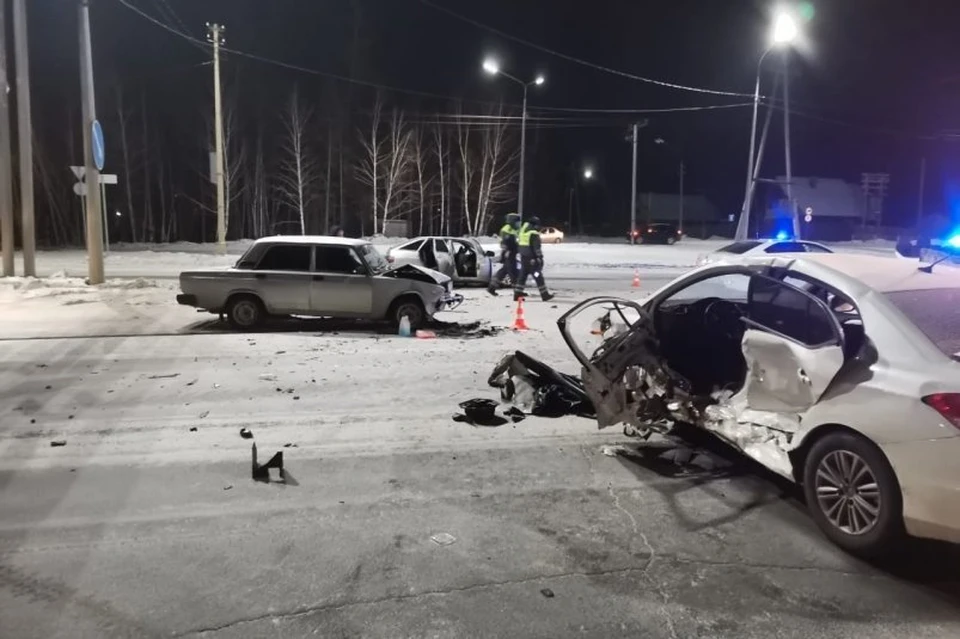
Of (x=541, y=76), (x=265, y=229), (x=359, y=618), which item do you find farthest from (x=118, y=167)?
(x=359, y=618)

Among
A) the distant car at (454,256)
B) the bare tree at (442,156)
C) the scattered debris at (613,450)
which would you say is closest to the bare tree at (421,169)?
the bare tree at (442,156)

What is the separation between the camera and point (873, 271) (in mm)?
4824

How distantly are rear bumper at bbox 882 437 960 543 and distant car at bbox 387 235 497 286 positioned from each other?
607 inches

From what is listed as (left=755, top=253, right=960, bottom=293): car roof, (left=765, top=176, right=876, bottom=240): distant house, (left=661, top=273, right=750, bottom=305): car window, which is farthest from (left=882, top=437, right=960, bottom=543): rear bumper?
(left=765, top=176, right=876, bottom=240): distant house

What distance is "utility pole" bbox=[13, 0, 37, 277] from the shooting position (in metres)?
18.8

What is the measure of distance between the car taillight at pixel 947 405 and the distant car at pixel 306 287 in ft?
29.7

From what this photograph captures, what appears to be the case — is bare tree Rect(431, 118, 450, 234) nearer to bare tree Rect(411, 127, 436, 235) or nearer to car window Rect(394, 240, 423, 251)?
bare tree Rect(411, 127, 436, 235)

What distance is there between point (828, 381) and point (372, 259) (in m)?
9.04

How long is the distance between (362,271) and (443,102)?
168 feet

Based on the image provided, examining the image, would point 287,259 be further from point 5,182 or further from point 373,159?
point 373,159

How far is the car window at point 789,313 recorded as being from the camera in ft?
15.8

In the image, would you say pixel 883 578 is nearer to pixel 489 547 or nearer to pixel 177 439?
pixel 489 547

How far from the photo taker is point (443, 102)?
60531mm

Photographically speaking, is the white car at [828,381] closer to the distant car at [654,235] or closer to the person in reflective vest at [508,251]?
the person in reflective vest at [508,251]
